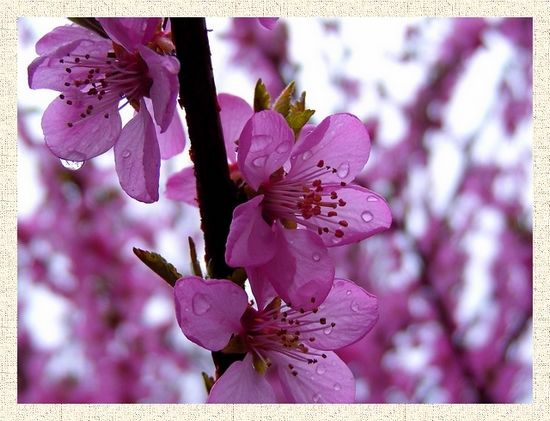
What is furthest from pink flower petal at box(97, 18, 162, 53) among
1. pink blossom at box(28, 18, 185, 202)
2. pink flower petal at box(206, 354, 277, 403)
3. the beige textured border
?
pink flower petal at box(206, 354, 277, 403)

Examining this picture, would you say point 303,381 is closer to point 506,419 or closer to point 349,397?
point 349,397

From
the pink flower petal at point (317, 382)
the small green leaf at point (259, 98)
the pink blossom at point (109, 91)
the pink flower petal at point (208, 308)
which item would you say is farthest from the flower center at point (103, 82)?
the pink flower petal at point (317, 382)

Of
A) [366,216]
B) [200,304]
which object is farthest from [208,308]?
[366,216]

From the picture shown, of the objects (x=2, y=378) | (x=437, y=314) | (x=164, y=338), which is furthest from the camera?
(x=164, y=338)

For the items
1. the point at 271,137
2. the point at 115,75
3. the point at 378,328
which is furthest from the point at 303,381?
the point at 378,328

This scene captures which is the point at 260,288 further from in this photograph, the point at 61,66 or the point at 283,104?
the point at 61,66

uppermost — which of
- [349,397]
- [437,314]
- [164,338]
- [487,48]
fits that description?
[349,397]
